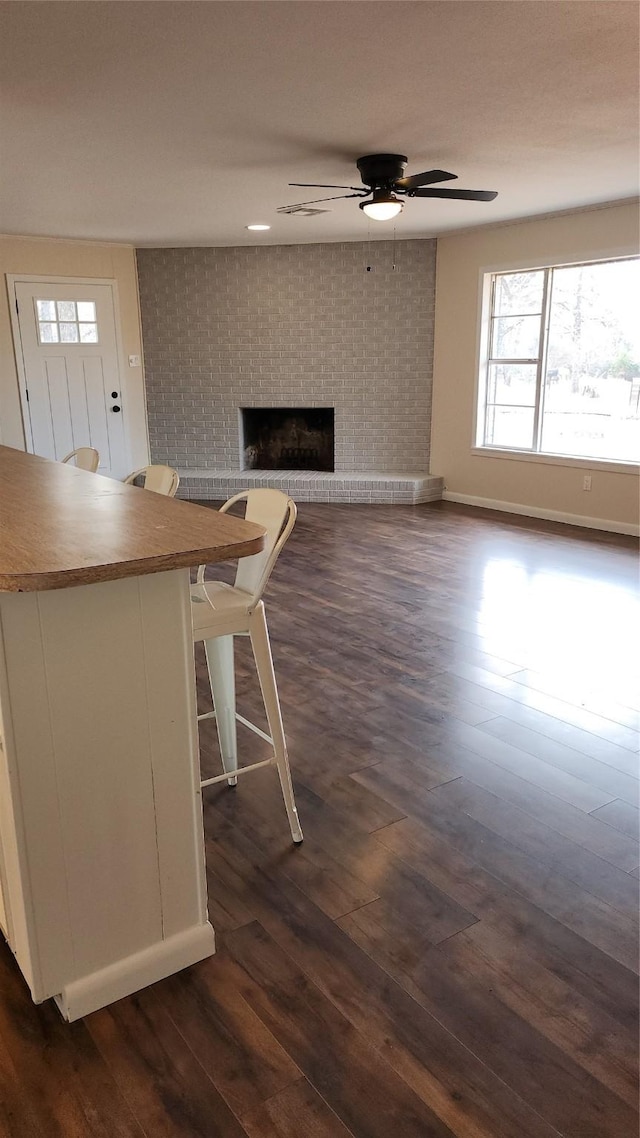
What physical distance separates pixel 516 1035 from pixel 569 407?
5.67 meters

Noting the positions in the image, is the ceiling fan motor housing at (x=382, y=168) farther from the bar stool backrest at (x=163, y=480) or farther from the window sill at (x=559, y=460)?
the window sill at (x=559, y=460)

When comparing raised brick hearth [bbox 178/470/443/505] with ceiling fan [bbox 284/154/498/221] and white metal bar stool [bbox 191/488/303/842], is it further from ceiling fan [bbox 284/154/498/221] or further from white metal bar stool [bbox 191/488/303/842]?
white metal bar stool [bbox 191/488/303/842]

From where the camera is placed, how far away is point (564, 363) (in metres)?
6.38

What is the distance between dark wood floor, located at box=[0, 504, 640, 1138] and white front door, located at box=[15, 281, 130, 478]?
4.75 m

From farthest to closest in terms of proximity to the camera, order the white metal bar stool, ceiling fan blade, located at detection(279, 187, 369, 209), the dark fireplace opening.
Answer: the dark fireplace opening
ceiling fan blade, located at detection(279, 187, 369, 209)
the white metal bar stool

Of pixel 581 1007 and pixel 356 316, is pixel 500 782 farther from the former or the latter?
pixel 356 316

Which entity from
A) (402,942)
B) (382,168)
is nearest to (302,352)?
(382,168)

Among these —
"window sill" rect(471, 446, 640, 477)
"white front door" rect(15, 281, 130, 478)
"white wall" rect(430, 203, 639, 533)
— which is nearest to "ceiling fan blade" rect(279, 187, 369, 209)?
"white wall" rect(430, 203, 639, 533)

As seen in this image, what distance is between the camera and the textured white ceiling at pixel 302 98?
2.54 m

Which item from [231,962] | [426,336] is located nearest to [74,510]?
[231,962]

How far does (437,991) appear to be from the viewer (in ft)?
5.41

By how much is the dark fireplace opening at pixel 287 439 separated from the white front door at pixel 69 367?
56.9 inches

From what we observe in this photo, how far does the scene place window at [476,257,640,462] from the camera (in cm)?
593

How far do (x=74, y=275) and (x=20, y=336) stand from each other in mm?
792
